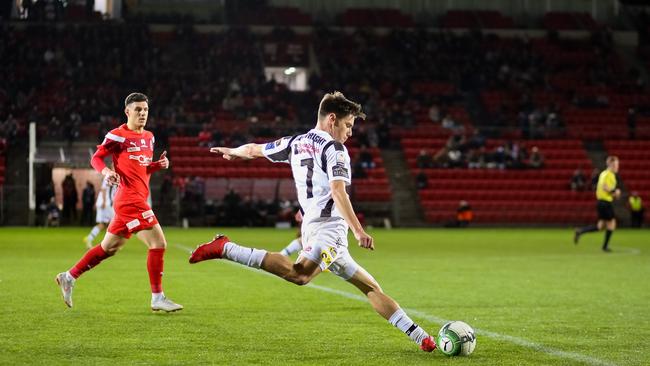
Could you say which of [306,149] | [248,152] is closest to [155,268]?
[248,152]

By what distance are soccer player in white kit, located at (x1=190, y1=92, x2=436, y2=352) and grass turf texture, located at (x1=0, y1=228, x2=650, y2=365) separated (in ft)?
1.47

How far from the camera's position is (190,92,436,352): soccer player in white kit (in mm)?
7812

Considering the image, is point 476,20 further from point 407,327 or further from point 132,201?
point 407,327

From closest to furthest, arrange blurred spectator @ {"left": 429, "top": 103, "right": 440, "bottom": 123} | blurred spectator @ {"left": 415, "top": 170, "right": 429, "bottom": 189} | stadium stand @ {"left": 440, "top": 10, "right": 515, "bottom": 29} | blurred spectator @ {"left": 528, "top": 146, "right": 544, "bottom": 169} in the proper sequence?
blurred spectator @ {"left": 415, "top": 170, "right": 429, "bottom": 189}, blurred spectator @ {"left": 528, "top": 146, "right": 544, "bottom": 169}, blurred spectator @ {"left": 429, "top": 103, "right": 440, "bottom": 123}, stadium stand @ {"left": 440, "top": 10, "right": 515, "bottom": 29}

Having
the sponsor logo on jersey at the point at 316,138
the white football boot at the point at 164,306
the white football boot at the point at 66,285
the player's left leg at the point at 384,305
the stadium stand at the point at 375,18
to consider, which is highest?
the stadium stand at the point at 375,18

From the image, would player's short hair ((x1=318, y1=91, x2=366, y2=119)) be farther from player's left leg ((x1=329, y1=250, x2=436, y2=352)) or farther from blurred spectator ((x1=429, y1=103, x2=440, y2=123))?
blurred spectator ((x1=429, y1=103, x2=440, y2=123))

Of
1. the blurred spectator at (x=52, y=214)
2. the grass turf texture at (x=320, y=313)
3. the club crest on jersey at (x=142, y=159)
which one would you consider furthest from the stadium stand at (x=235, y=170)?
the club crest on jersey at (x=142, y=159)

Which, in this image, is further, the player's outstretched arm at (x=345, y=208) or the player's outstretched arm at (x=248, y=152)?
the player's outstretched arm at (x=248, y=152)

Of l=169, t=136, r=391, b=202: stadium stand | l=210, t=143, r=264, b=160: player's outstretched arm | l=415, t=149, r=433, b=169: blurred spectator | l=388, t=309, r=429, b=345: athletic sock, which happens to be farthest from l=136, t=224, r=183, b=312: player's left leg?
l=415, t=149, r=433, b=169: blurred spectator

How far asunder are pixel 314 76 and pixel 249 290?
33164mm

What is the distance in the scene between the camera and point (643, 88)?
49.5 metres

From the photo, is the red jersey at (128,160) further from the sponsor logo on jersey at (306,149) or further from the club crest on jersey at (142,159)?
the sponsor logo on jersey at (306,149)

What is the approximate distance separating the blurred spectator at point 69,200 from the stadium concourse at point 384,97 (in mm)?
2753

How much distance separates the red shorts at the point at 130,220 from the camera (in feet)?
34.4
